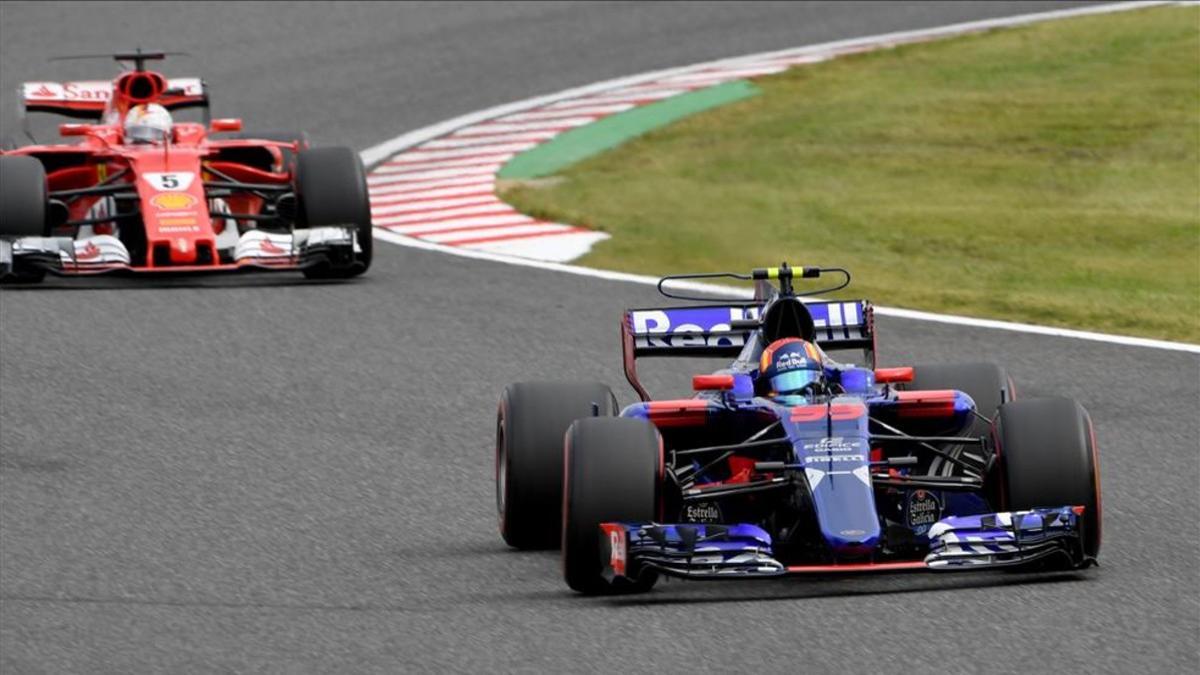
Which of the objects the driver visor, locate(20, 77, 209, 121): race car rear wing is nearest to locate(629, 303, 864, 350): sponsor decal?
the driver visor

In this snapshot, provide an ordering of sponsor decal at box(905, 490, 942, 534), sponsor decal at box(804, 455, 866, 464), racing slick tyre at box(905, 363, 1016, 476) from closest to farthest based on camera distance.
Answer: sponsor decal at box(804, 455, 866, 464) → sponsor decal at box(905, 490, 942, 534) → racing slick tyre at box(905, 363, 1016, 476)

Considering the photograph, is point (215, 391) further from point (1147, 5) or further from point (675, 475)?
point (1147, 5)

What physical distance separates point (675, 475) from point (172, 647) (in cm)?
173

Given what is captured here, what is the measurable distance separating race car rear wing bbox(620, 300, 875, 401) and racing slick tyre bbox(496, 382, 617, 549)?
0.67m

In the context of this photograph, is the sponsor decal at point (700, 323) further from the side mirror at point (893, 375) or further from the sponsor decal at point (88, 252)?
the sponsor decal at point (88, 252)

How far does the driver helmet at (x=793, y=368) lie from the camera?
7.95 m

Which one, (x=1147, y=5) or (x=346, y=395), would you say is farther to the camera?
(x=1147, y=5)

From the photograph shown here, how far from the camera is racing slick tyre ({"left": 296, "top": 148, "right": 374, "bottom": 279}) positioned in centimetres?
1477

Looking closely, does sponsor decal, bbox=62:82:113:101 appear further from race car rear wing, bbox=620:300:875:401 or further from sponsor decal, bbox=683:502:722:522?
sponsor decal, bbox=683:502:722:522

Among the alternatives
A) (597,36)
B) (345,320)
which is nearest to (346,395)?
(345,320)

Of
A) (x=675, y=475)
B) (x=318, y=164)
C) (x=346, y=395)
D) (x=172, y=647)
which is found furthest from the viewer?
(x=318, y=164)

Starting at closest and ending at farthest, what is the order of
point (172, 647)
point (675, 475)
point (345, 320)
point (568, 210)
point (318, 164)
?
point (172, 647), point (675, 475), point (345, 320), point (318, 164), point (568, 210)

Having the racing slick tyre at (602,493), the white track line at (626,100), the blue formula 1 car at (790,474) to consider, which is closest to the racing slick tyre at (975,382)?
the blue formula 1 car at (790,474)

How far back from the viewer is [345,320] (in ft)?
43.9
